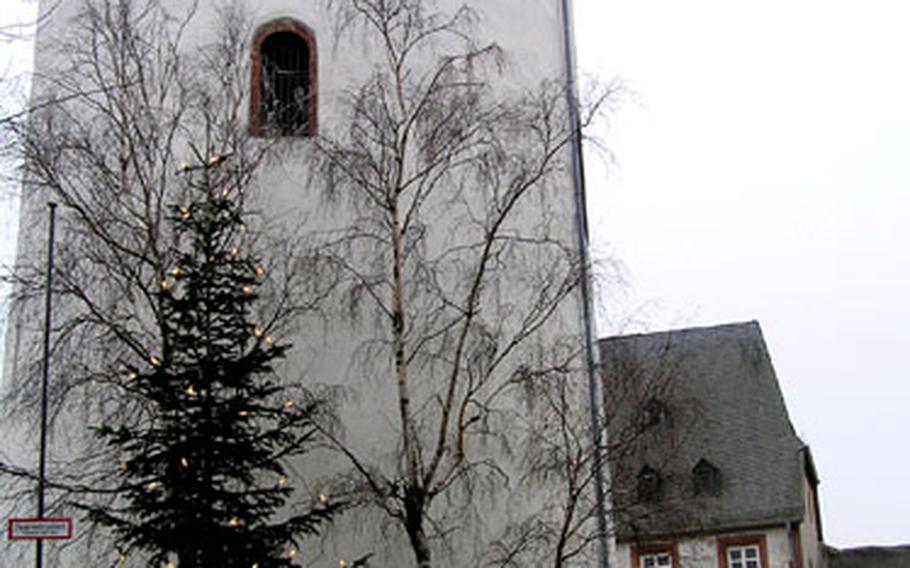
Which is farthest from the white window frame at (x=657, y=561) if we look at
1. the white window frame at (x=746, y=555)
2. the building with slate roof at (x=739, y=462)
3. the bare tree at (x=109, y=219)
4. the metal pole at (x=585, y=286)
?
the bare tree at (x=109, y=219)

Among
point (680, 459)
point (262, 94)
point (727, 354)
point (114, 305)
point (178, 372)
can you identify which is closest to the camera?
point (178, 372)

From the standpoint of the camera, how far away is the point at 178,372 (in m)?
15.3

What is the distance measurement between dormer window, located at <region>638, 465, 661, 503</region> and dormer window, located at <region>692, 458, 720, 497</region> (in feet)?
70.7

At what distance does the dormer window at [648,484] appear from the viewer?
19.2 m

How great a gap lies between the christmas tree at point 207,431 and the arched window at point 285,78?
3829 mm

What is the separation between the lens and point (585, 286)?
59.9 ft

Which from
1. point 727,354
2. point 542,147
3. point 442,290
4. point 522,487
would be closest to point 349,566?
point 522,487

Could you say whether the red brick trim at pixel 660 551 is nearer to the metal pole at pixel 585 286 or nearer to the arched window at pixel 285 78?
the metal pole at pixel 585 286

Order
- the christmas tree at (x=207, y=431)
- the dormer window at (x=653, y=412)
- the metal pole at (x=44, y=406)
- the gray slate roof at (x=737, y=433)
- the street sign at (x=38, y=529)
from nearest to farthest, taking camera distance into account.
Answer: the street sign at (x=38, y=529) → the metal pole at (x=44, y=406) → the christmas tree at (x=207, y=431) → the dormer window at (x=653, y=412) → the gray slate roof at (x=737, y=433)

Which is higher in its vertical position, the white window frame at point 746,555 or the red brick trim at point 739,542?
the red brick trim at point 739,542

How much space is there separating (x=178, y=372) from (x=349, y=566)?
384 centimetres

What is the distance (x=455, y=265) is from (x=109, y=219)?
471 cm

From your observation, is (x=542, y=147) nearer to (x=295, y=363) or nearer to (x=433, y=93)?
(x=433, y=93)

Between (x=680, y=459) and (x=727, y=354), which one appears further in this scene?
(x=727, y=354)
